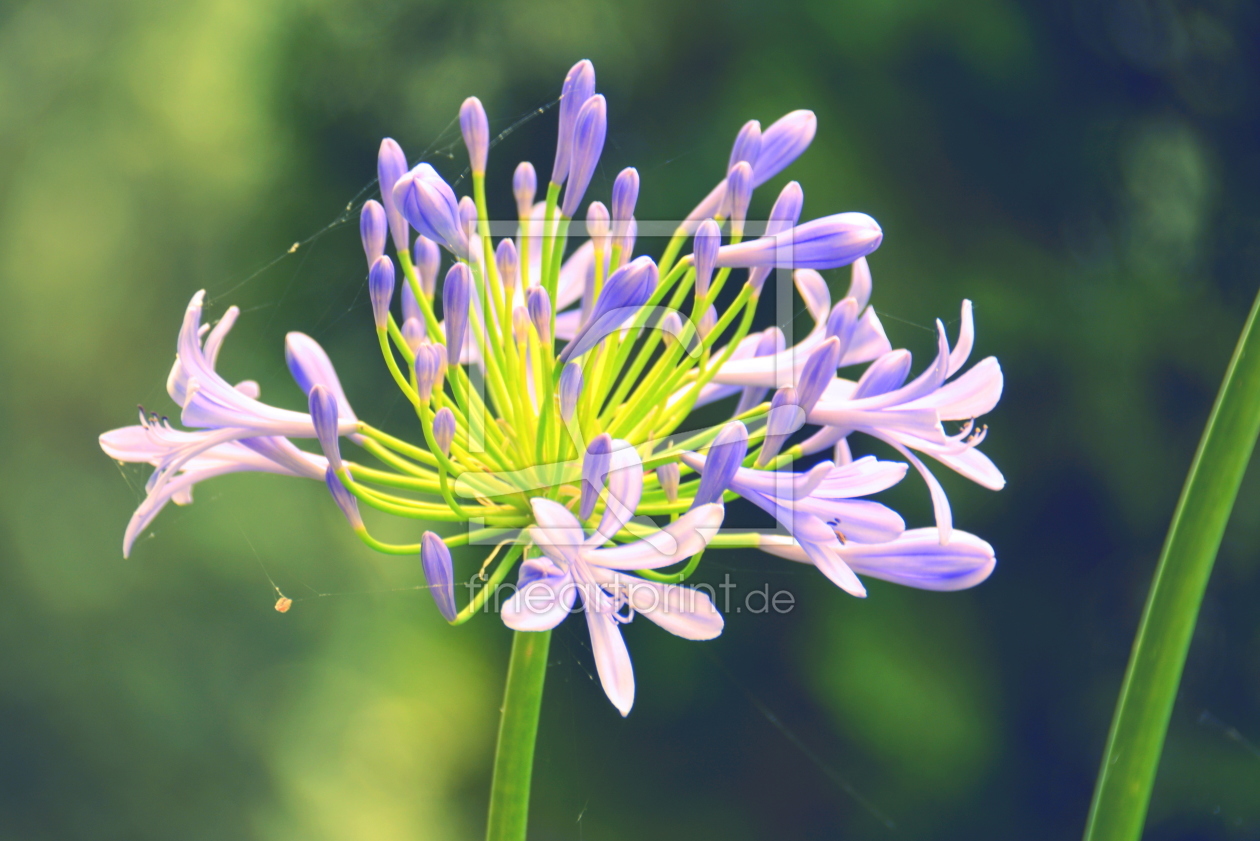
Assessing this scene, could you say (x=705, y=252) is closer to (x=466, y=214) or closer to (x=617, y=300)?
(x=617, y=300)

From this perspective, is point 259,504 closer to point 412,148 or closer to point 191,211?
point 191,211

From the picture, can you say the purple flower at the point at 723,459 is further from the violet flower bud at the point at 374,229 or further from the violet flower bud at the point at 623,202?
the violet flower bud at the point at 374,229

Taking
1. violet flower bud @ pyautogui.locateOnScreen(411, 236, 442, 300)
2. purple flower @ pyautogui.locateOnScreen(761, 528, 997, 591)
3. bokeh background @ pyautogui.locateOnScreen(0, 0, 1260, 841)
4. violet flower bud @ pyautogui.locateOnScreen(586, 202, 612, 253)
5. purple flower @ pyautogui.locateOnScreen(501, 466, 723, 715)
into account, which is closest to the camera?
purple flower @ pyautogui.locateOnScreen(501, 466, 723, 715)

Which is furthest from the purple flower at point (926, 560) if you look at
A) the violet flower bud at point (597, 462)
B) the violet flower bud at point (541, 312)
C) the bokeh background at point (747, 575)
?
the bokeh background at point (747, 575)

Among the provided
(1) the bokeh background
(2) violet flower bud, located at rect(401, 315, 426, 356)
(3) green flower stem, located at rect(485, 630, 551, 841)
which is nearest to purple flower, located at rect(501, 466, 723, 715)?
(3) green flower stem, located at rect(485, 630, 551, 841)

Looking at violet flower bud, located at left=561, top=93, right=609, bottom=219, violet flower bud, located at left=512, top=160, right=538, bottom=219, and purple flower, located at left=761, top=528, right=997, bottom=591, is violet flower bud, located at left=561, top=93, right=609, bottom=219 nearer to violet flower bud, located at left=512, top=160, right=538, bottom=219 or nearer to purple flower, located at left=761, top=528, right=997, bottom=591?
violet flower bud, located at left=512, top=160, right=538, bottom=219

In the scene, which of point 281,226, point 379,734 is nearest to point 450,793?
point 379,734
